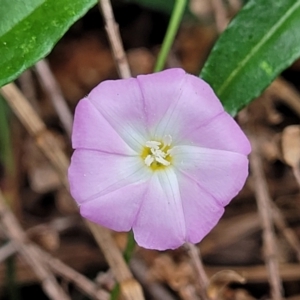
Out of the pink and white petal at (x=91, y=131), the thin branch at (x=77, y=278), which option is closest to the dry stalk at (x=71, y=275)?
the thin branch at (x=77, y=278)

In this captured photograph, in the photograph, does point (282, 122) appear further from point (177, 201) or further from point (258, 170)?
point (177, 201)

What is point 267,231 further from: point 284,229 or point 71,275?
point 71,275

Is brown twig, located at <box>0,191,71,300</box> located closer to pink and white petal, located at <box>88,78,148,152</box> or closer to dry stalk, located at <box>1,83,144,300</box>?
dry stalk, located at <box>1,83,144,300</box>

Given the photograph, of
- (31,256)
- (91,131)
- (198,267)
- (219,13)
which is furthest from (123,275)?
(219,13)

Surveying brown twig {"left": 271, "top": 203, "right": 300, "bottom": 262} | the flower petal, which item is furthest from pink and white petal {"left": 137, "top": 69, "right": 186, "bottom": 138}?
brown twig {"left": 271, "top": 203, "right": 300, "bottom": 262}

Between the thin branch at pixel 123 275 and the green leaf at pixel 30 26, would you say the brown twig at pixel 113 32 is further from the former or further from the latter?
the thin branch at pixel 123 275

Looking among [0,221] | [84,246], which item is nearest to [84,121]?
[0,221]

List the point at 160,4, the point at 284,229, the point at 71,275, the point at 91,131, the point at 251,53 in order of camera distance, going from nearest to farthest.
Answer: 1. the point at 91,131
2. the point at 251,53
3. the point at 71,275
4. the point at 284,229
5. the point at 160,4
